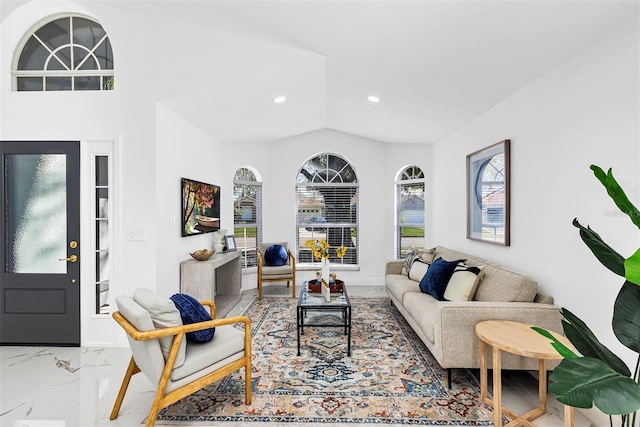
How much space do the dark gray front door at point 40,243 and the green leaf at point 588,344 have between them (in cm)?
393

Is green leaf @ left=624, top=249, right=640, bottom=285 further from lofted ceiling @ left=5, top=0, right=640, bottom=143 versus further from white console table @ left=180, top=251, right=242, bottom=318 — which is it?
white console table @ left=180, top=251, right=242, bottom=318

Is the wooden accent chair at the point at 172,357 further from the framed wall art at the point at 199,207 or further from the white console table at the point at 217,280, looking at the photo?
the framed wall art at the point at 199,207

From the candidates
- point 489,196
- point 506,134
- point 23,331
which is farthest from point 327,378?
point 23,331

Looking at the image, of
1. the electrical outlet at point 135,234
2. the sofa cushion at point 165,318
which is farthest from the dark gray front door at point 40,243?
the sofa cushion at point 165,318

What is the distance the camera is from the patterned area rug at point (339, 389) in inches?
88.3

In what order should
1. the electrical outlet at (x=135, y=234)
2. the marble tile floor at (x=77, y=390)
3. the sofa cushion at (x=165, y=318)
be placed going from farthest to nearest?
1. the electrical outlet at (x=135, y=234)
2. the marble tile floor at (x=77, y=390)
3. the sofa cushion at (x=165, y=318)

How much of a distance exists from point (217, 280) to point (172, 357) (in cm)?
333

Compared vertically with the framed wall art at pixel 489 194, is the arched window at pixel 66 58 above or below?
above

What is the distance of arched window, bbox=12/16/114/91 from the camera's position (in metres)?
3.49

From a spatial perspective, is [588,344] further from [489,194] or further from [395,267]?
[395,267]

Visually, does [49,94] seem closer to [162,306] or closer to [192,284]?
[192,284]

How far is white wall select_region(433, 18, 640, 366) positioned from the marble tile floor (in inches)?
28.4

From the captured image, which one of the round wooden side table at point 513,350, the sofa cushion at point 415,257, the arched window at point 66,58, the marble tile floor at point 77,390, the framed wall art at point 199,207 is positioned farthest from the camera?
the sofa cushion at point 415,257

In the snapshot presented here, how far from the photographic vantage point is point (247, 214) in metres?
6.14
